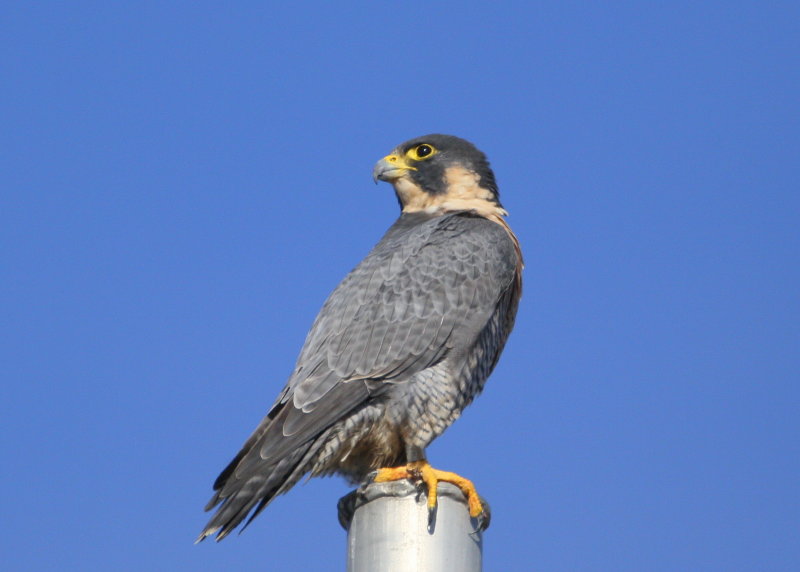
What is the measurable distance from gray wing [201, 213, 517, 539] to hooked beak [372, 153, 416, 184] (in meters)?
0.45

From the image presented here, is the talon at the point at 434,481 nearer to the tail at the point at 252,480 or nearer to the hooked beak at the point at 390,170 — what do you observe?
the tail at the point at 252,480

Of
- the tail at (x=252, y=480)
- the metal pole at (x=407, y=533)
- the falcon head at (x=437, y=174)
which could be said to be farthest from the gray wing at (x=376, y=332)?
the metal pole at (x=407, y=533)

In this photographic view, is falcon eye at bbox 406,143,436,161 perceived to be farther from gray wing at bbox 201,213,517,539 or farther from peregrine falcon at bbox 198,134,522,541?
gray wing at bbox 201,213,517,539

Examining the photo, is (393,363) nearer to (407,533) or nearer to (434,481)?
(434,481)

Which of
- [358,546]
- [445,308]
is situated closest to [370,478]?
[358,546]

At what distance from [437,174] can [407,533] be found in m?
2.91

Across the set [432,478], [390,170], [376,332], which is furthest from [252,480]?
[390,170]

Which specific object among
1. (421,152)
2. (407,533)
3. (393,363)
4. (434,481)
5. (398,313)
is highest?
(421,152)

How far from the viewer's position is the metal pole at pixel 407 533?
4.04 metres

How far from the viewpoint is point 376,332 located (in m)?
5.52

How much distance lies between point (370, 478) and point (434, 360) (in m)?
0.80

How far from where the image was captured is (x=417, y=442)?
5.23 meters

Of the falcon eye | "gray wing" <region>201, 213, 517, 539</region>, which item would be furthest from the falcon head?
"gray wing" <region>201, 213, 517, 539</region>

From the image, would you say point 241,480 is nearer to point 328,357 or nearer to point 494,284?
point 328,357
